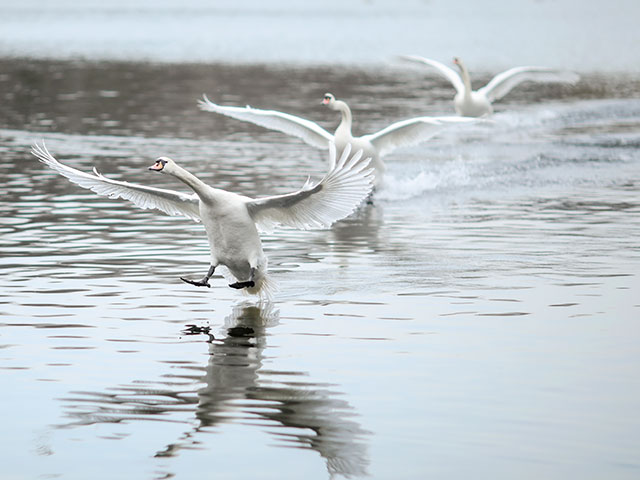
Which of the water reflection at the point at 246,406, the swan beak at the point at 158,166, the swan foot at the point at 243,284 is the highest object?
the swan beak at the point at 158,166

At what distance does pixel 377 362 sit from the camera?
11.2 m

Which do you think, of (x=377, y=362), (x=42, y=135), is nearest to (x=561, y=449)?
(x=377, y=362)

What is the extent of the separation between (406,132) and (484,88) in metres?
9.22

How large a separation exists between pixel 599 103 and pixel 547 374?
29.7 metres

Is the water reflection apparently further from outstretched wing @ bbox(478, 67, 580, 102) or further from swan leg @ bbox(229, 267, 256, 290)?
outstretched wing @ bbox(478, 67, 580, 102)

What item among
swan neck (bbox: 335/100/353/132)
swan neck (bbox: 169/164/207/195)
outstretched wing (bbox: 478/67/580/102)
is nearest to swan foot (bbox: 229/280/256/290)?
swan neck (bbox: 169/164/207/195)

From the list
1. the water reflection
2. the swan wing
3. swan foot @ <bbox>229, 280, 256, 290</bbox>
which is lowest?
the water reflection

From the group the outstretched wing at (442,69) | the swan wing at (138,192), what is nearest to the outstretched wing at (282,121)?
the swan wing at (138,192)

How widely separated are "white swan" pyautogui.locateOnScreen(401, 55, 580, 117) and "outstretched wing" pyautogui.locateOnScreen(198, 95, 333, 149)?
744 cm

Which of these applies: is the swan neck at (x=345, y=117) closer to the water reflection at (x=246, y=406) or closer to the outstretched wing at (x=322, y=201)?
the outstretched wing at (x=322, y=201)

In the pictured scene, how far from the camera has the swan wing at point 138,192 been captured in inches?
548

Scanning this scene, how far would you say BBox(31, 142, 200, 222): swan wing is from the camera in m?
Result: 13.9

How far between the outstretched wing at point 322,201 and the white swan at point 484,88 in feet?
51.9

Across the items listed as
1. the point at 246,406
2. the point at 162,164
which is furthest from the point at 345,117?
the point at 246,406
